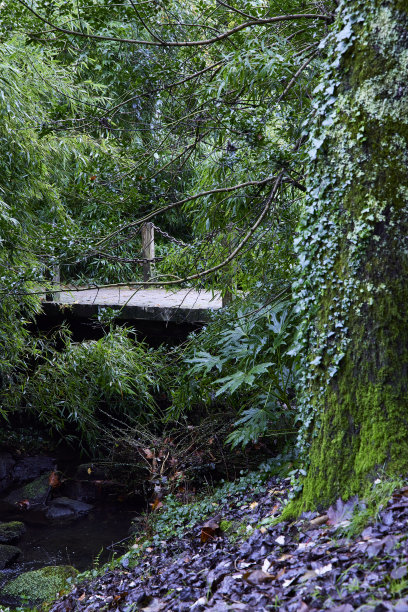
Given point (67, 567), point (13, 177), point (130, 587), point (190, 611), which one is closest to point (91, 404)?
point (67, 567)

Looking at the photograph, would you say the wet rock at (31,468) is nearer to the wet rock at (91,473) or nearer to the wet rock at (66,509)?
the wet rock at (91,473)

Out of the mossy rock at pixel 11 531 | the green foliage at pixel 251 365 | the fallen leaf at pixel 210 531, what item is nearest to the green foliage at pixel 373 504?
the fallen leaf at pixel 210 531

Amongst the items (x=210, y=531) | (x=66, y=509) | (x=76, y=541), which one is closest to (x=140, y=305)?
(x=66, y=509)

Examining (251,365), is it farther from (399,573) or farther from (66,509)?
(66,509)

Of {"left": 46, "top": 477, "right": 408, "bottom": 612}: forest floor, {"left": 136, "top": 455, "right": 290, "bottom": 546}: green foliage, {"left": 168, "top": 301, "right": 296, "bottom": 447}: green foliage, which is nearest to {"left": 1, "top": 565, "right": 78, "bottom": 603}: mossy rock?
{"left": 136, "top": 455, "right": 290, "bottom": 546}: green foliage

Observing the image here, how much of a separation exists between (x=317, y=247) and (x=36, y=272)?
1705mm

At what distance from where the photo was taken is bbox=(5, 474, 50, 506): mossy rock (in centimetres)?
600

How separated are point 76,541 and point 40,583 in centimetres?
90

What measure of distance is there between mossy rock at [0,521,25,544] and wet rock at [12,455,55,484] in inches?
48.8

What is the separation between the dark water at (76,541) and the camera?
180 inches

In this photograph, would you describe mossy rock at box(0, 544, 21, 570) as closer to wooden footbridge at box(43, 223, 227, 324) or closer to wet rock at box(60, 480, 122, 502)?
wet rock at box(60, 480, 122, 502)

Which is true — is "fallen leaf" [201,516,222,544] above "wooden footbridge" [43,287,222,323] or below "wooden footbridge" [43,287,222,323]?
below

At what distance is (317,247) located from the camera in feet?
7.79

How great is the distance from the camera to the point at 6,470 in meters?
6.59
